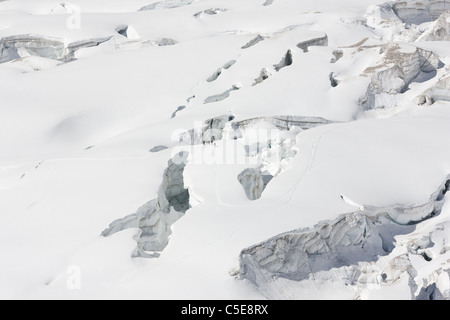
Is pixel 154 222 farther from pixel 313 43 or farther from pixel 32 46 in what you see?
pixel 32 46

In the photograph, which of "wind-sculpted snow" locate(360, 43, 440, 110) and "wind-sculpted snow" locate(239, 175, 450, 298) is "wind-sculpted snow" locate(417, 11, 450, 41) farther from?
"wind-sculpted snow" locate(239, 175, 450, 298)

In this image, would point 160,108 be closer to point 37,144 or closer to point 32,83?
point 37,144

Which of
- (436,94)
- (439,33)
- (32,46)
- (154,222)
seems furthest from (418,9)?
(154,222)

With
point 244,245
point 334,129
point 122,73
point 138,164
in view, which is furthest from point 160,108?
point 244,245

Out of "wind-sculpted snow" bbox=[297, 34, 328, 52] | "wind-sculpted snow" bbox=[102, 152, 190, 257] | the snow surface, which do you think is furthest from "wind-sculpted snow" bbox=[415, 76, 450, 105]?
"wind-sculpted snow" bbox=[102, 152, 190, 257]

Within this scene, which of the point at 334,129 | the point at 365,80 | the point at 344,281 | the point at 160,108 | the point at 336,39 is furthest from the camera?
the point at 336,39

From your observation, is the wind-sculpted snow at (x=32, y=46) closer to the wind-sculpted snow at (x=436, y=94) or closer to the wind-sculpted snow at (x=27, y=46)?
the wind-sculpted snow at (x=27, y=46)

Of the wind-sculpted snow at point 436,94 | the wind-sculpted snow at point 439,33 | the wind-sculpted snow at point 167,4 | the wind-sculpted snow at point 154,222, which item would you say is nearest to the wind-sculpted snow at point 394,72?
the wind-sculpted snow at point 436,94
